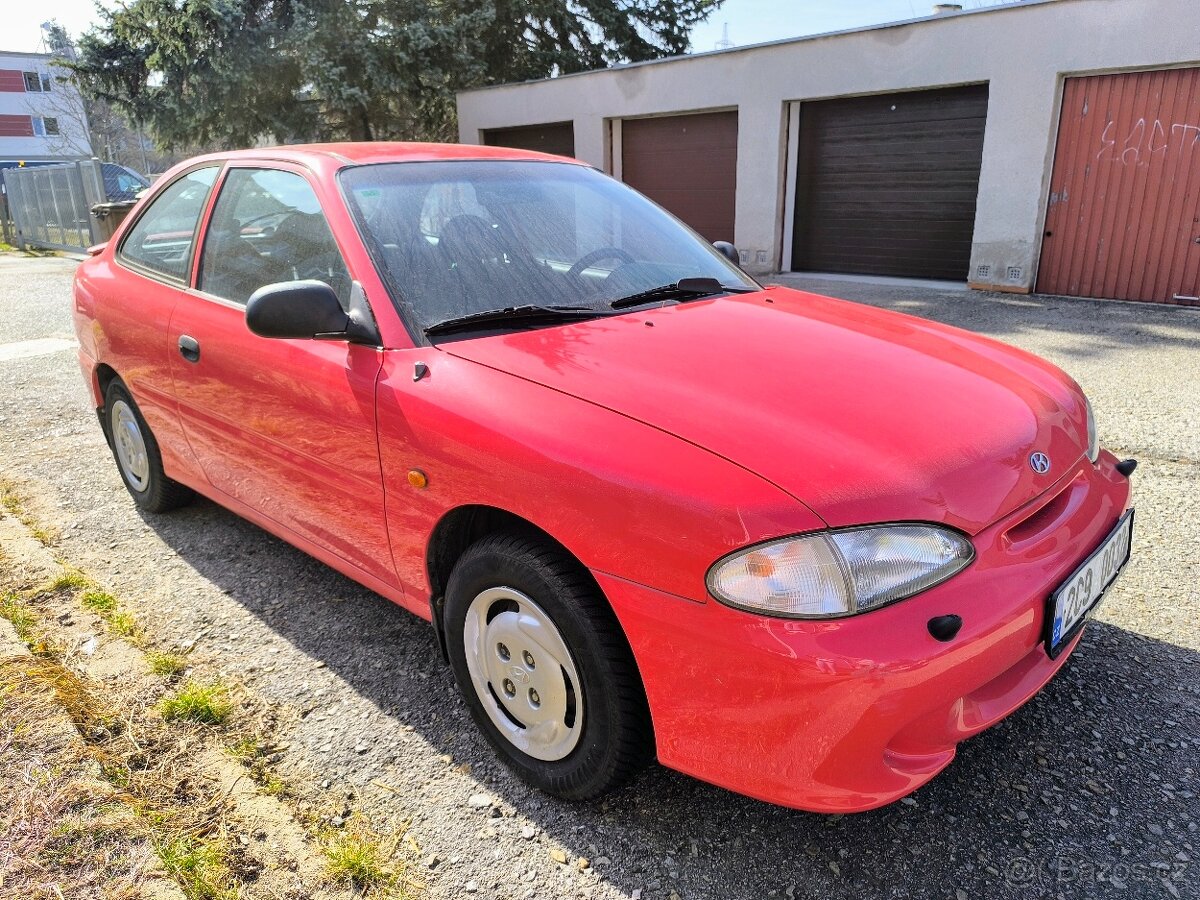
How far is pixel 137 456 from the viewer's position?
13.1 feet

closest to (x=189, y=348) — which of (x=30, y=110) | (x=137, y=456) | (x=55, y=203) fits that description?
(x=137, y=456)

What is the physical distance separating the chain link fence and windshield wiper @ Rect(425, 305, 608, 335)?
17.4 meters

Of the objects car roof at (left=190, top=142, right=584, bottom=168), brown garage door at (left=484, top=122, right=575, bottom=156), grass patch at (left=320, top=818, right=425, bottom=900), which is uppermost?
brown garage door at (left=484, top=122, right=575, bottom=156)

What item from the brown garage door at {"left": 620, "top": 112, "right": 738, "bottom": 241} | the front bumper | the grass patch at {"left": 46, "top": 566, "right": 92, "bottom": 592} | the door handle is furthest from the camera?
the brown garage door at {"left": 620, "top": 112, "right": 738, "bottom": 241}

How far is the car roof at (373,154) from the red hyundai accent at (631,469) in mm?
20

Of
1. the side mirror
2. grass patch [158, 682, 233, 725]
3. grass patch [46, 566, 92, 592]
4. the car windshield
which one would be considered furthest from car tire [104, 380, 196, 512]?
the side mirror

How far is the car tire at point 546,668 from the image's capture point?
75.5 inches

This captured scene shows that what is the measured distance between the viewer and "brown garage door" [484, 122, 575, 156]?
53.0ft

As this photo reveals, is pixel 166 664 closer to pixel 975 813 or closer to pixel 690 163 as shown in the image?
pixel 975 813

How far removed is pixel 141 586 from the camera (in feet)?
11.1

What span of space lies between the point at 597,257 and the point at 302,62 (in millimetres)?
18291

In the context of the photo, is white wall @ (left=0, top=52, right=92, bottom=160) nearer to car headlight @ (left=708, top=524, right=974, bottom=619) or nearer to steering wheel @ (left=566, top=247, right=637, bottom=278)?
steering wheel @ (left=566, top=247, right=637, bottom=278)

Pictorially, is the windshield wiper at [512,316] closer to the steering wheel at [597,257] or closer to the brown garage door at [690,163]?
the steering wheel at [597,257]

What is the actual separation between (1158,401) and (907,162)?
280 inches
